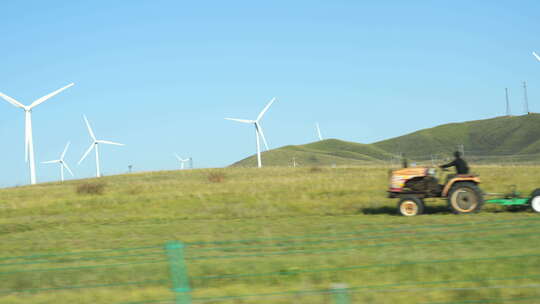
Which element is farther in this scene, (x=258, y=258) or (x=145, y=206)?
(x=145, y=206)

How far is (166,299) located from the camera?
26.7 ft

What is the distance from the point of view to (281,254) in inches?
433

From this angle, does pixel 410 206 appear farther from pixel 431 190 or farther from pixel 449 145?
pixel 449 145

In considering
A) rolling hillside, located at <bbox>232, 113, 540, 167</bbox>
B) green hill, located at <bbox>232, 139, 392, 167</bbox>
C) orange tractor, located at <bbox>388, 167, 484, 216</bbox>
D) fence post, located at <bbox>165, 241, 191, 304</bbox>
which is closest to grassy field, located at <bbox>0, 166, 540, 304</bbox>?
orange tractor, located at <bbox>388, 167, 484, 216</bbox>

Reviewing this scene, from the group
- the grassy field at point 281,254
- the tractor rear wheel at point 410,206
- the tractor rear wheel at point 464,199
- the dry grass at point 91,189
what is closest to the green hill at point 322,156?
the dry grass at point 91,189

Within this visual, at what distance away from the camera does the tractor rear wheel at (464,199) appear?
1631 centimetres

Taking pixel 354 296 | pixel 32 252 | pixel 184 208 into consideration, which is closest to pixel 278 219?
pixel 184 208

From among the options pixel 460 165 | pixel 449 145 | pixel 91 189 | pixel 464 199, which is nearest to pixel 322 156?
pixel 449 145

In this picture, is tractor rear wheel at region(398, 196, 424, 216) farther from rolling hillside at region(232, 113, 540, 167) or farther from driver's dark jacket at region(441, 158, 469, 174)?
rolling hillside at region(232, 113, 540, 167)

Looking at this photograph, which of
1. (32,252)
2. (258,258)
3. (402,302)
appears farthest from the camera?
(32,252)

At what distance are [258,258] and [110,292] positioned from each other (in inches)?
119

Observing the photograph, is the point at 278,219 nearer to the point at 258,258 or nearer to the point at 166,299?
the point at 258,258

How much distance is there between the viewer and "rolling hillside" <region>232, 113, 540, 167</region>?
452 feet

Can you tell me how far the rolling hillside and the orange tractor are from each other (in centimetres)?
10590
